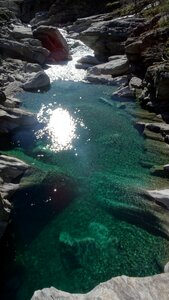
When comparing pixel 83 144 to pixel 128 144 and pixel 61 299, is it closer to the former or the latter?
pixel 128 144

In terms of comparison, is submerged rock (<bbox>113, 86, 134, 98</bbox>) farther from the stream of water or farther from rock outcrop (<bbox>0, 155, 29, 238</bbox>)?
rock outcrop (<bbox>0, 155, 29, 238</bbox>)

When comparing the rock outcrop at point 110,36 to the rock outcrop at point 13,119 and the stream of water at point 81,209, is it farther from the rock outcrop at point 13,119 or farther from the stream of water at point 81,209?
the rock outcrop at point 13,119

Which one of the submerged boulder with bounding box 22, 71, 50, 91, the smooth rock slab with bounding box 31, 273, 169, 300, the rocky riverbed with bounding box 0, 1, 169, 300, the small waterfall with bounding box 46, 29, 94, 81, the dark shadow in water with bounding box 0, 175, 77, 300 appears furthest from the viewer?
the small waterfall with bounding box 46, 29, 94, 81

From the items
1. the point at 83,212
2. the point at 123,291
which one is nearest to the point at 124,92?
the point at 83,212

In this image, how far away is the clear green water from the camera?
43.3 ft

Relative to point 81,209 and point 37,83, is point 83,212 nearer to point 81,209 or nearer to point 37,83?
point 81,209

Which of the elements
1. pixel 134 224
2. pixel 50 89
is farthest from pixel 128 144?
pixel 50 89

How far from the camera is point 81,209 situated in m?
16.5

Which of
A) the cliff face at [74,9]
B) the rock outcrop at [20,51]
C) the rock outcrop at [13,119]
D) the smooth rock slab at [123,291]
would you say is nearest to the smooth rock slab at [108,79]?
the rock outcrop at [20,51]

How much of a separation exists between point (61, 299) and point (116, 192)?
30.5ft

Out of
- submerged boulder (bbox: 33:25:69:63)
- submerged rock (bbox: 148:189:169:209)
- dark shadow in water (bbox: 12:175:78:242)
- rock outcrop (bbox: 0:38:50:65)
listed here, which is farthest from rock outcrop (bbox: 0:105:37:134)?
submerged boulder (bbox: 33:25:69:63)

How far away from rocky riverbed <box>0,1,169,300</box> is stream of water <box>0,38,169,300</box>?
1169 millimetres

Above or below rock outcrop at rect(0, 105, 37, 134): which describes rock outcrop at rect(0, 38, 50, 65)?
above

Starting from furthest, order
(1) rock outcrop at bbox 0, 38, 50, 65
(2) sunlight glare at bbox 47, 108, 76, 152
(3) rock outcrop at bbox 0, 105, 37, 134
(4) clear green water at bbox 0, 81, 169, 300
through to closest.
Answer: (1) rock outcrop at bbox 0, 38, 50, 65
(3) rock outcrop at bbox 0, 105, 37, 134
(2) sunlight glare at bbox 47, 108, 76, 152
(4) clear green water at bbox 0, 81, 169, 300
